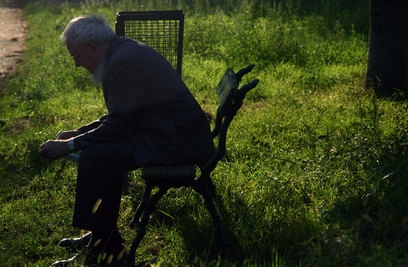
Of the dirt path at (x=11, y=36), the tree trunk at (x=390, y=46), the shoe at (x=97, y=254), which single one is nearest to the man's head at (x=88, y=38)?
the shoe at (x=97, y=254)

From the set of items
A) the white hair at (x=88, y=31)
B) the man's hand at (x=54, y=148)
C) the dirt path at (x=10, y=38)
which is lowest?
the dirt path at (x=10, y=38)

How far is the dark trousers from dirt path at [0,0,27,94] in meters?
6.77

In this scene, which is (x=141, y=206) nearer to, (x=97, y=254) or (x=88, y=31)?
(x=97, y=254)

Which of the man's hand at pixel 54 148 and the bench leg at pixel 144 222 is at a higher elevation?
the man's hand at pixel 54 148

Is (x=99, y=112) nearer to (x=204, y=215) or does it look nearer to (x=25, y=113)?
(x=25, y=113)

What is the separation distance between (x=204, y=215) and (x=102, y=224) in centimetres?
81

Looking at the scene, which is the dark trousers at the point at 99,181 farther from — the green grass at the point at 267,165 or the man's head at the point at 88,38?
the man's head at the point at 88,38

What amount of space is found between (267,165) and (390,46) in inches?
103

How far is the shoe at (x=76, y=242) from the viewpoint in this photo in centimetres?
365

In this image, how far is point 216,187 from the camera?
4203mm

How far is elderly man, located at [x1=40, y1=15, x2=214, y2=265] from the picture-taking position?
3281 mm

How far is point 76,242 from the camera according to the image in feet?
12.1

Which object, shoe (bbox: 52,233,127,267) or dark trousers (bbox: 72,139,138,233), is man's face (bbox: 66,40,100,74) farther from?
shoe (bbox: 52,233,127,267)

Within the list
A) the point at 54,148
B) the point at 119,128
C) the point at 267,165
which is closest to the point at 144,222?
the point at 119,128
